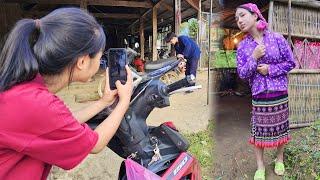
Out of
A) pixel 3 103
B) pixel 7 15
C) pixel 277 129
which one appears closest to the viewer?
pixel 3 103

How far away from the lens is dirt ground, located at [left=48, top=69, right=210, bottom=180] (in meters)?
3.59

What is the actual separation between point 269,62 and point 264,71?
10 centimetres

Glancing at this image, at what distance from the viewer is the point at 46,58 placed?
1204 millimetres

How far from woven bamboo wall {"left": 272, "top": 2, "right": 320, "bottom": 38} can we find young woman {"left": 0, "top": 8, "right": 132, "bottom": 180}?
3.29 meters

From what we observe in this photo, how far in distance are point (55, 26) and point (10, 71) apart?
0.70 feet

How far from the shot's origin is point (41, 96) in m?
1.16

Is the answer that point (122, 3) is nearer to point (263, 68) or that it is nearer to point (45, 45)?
point (263, 68)

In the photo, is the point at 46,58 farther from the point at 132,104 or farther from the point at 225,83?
the point at 225,83

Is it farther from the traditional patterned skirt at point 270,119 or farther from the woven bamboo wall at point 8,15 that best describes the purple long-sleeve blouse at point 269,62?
the woven bamboo wall at point 8,15

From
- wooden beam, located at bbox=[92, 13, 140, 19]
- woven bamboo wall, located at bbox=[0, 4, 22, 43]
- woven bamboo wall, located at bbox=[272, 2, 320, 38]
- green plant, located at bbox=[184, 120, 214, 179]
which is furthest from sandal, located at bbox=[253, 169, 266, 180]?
wooden beam, located at bbox=[92, 13, 140, 19]

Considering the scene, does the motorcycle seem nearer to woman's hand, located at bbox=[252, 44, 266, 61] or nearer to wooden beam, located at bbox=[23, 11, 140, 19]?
woman's hand, located at bbox=[252, 44, 266, 61]

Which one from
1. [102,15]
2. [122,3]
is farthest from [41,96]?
[102,15]

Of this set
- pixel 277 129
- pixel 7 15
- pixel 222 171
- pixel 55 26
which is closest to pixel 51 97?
pixel 55 26

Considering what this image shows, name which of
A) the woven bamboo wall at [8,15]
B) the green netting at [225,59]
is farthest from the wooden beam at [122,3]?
the green netting at [225,59]
